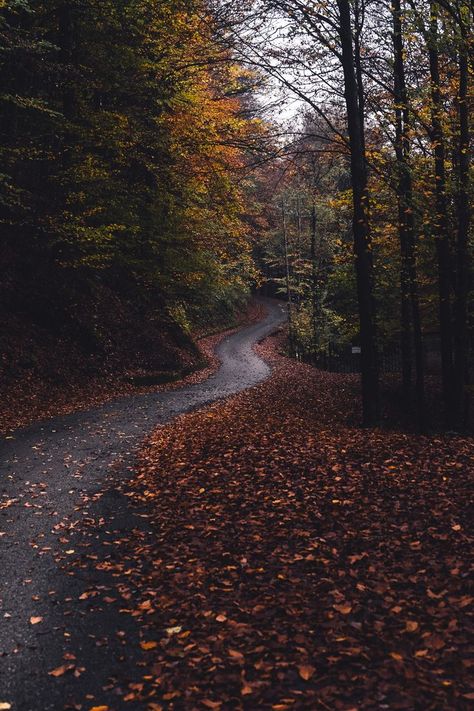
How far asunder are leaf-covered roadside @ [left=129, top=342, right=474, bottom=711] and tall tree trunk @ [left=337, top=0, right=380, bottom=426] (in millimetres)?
1980

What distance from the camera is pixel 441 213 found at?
1112 centimetres

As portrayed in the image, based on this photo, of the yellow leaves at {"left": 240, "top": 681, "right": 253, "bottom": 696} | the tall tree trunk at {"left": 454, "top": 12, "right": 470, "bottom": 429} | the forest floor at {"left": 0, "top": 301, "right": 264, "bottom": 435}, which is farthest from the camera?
the forest floor at {"left": 0, "top": 301, "right": 264, "bottom": 435}

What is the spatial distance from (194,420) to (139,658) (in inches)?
325

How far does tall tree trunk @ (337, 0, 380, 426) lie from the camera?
10.1 m

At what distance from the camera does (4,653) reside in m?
4.45

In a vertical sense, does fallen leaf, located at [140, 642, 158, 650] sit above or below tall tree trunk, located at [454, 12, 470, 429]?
below

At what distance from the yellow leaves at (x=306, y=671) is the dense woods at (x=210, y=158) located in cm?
812

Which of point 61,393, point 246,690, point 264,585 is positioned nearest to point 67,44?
point 61,393

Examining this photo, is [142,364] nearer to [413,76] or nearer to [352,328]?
[352,328]

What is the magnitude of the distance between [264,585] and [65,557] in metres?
2.46

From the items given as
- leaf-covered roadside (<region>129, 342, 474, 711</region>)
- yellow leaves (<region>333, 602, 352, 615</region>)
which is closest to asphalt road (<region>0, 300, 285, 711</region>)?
leaf-covered roadside (<region>129, 342, 474, 711</region>)

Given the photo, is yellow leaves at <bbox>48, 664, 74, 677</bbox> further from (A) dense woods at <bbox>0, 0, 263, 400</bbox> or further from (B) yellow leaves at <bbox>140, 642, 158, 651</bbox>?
(A) dense woods at <bbox>0, 0, 263, 400</bbox>

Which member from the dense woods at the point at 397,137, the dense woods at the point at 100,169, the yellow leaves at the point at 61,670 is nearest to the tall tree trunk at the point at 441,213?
the dense woods at the point at 397,137

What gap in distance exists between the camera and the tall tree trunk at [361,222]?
1008 centimetres
